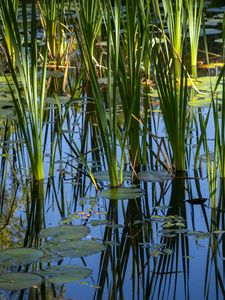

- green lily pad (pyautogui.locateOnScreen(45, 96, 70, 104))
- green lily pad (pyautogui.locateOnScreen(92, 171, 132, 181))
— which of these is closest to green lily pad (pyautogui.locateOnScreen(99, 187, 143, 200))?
green lily pad (pyautogui.locateOnScreen(92, 171, 132, 181))

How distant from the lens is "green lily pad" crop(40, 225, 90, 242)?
245 centimetres

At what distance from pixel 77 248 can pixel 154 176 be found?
81 centimetres

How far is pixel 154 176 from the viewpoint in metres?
3.07

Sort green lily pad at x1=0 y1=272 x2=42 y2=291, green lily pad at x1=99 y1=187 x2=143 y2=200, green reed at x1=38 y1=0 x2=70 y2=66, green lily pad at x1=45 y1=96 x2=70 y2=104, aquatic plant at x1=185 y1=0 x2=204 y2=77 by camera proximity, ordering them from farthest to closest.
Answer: green reed at x1=38 y1=0 x2=70 y2=66 < aquatic plant at x1=185 y1=0 x2=204 y2=77 < green lily pad at x1=45 y1=96 x2=70 y2=104 < green lily pad at x1=99 y1=187 x2=143 y2=200 < green lily pad at x1=0 y1=272 x2=42 y2=291

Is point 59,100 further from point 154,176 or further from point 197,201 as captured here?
point 197,201

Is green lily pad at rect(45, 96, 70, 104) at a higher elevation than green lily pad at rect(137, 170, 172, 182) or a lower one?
higher

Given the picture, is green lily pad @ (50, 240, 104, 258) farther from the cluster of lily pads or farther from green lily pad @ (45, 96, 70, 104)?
green lily pad @ (45, 96, 70, 104)

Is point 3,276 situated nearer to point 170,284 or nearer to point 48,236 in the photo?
point 48,236

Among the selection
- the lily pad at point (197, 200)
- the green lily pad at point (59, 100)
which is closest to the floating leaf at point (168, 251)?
the lily pad at point (197, 200)

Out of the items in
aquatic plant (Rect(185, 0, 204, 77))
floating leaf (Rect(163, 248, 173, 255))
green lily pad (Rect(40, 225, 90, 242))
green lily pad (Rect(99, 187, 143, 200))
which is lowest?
floating leaf (Rect(163, 248, 173, 255))

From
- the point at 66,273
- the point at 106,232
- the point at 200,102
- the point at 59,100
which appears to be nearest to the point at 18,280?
the point at 66,273

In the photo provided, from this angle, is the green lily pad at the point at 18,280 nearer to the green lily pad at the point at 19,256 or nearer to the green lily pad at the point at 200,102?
the green lily pad at the point at 19,256

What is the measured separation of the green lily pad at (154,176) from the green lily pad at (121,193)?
0.50 ft

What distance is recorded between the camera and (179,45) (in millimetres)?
5098
